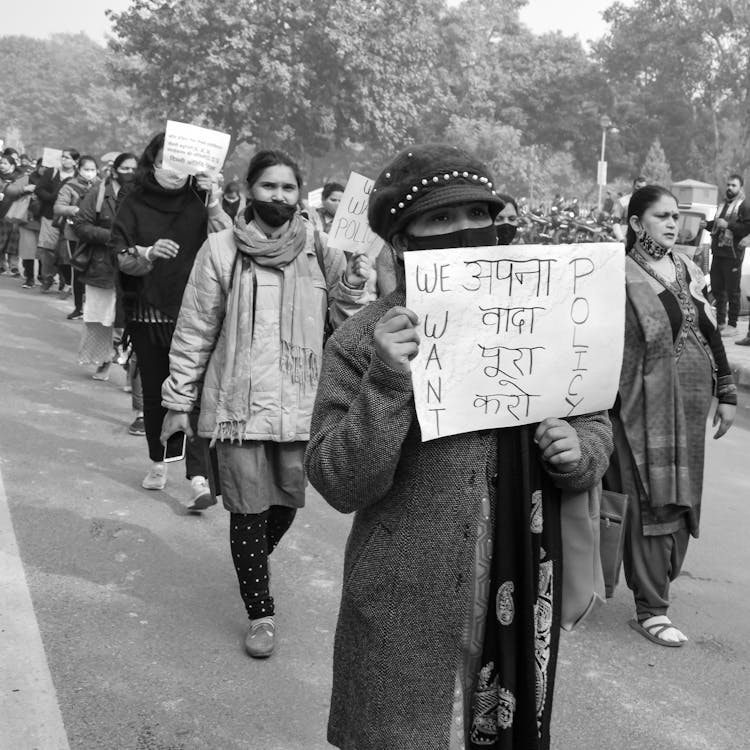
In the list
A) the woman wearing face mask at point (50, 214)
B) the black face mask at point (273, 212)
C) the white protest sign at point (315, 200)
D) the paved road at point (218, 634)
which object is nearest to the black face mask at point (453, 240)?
the paved road at point (218, 634)

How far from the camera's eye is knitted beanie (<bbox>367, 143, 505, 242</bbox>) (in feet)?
6.45

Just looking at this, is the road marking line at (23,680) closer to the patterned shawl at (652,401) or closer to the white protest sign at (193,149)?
the white protest sign at (193,149)

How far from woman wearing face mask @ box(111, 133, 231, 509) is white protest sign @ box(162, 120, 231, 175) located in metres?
0.18

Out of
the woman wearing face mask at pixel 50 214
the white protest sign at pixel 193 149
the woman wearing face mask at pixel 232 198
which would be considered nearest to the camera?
the white protest sign at pixel 193 149

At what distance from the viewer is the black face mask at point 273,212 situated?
391cm

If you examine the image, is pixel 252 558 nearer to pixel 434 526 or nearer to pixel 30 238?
pixel 434 526

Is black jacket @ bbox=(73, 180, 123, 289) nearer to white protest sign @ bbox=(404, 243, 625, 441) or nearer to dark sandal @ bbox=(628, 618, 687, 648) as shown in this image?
dark sandal @ bbox=(628, 618, 687, 648)

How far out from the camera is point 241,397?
383cm

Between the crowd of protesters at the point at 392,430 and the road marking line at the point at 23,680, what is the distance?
0.74m

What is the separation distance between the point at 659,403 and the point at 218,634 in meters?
1.83

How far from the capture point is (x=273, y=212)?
3.91m

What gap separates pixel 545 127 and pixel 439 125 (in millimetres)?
7646

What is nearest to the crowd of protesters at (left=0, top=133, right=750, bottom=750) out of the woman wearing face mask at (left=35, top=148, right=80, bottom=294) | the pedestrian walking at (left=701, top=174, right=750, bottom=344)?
the pedestrian walking at (left=701, top=174, right=750, bottom=344)

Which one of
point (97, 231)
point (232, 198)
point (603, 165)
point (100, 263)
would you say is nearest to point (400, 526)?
point (97, 231)
